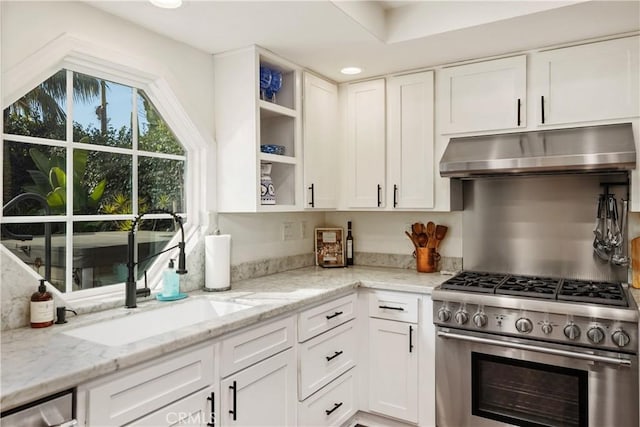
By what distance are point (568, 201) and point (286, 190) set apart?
5.43ft

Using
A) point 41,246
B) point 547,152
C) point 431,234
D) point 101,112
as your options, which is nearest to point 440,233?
point 431,234

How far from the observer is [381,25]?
2.36 metres

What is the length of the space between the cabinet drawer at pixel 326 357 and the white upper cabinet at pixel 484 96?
1.38 meters

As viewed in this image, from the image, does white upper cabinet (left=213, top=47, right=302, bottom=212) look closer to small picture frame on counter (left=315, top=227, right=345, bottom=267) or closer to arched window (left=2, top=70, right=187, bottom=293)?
arched window (left=2, top=70, right=187, bottom=293)

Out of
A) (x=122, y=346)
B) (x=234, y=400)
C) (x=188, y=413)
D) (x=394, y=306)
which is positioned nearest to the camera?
(x=122, y=346)

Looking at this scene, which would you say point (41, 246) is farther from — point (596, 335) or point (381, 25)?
point (596, 335)

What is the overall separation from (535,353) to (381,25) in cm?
183

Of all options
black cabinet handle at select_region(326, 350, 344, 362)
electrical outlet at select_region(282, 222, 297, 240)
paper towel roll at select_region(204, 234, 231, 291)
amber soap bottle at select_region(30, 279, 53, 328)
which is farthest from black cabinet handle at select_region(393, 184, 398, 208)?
amber soap bottle at select_region(30, 279, 53, 328)

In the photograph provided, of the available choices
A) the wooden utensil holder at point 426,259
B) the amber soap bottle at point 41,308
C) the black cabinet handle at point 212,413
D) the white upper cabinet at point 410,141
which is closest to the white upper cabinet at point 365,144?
the white upper cabinet at point 410,141

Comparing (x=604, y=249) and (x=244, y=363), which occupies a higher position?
(x=604, y=249)

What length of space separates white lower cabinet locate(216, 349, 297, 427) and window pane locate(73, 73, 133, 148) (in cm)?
124

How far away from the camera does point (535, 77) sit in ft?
8.11

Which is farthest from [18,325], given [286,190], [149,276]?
[286,190]

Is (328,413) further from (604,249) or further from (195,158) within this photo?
(604,249)
